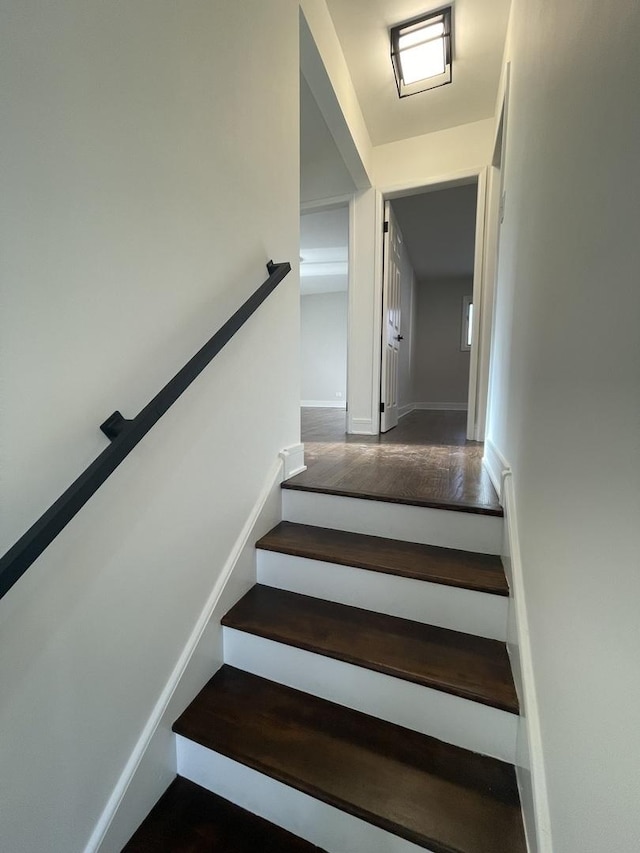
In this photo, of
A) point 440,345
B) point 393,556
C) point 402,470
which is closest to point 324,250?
point 440,345

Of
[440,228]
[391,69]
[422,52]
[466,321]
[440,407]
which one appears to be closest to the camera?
[422,52]

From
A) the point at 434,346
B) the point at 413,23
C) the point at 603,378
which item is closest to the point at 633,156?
the point at 603,378

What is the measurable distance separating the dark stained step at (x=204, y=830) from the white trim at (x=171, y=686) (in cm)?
6

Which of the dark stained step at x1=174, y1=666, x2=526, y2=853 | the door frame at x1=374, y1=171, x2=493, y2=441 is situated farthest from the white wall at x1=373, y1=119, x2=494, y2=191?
the dark stained step at x1=174, y1=666, x2=526, y2=853

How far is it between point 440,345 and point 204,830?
21.6 feet

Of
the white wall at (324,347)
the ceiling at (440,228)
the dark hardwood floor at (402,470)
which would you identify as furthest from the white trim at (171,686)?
the white wall at (324,347)

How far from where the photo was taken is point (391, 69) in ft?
7.49

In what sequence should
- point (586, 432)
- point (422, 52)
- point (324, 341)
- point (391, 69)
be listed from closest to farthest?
point (586, 432) < point (422, 52) < point (391, 69) < point (324, 341)

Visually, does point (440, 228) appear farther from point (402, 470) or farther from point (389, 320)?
point (402, 470)

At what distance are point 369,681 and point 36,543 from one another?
0.94 m

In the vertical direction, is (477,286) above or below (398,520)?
above

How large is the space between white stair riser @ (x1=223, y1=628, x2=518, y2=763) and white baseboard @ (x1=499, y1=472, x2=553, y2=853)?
7 cm

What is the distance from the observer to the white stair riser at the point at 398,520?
1340 millimetres

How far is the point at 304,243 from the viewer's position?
194 inches
